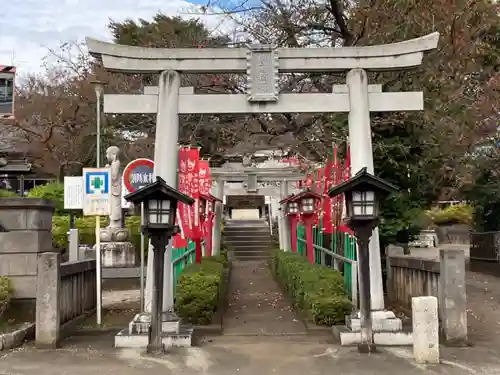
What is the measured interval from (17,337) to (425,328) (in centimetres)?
601

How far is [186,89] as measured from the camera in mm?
9586

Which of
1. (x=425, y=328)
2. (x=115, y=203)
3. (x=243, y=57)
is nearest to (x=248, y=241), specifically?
(x=115, y=203)

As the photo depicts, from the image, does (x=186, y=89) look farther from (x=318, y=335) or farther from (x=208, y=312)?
(x=318, y=335)

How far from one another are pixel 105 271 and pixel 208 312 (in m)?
8.66

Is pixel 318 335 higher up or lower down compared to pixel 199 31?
lower down

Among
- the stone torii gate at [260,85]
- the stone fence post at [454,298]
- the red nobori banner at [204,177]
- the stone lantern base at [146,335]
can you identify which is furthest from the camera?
the red nobori banner at [204,177]

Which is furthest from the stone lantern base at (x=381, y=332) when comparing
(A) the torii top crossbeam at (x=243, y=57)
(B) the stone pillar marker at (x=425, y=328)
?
(A) the torii top crossbeam at (x=243, y=57)

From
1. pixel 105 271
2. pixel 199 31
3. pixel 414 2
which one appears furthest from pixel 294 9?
pixel 105 271

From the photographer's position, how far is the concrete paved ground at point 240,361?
23.1ft

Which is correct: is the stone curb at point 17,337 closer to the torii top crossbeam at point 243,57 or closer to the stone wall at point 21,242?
the stone wall at point 21,242

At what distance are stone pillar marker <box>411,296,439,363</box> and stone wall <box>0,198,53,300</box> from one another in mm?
6003

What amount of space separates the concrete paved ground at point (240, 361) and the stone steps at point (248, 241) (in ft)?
68.1

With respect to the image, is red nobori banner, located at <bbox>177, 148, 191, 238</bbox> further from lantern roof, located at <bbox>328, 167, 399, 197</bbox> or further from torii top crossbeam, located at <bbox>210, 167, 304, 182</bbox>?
→ torii top crossbeam, located at <bbox>210, 167, 304, 182</bbox>

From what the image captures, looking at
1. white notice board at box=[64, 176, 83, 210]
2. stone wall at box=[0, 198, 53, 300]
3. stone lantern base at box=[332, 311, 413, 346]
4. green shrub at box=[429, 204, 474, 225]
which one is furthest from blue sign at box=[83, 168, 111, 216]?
green shrub at box=[429, 204, 474, 225]
